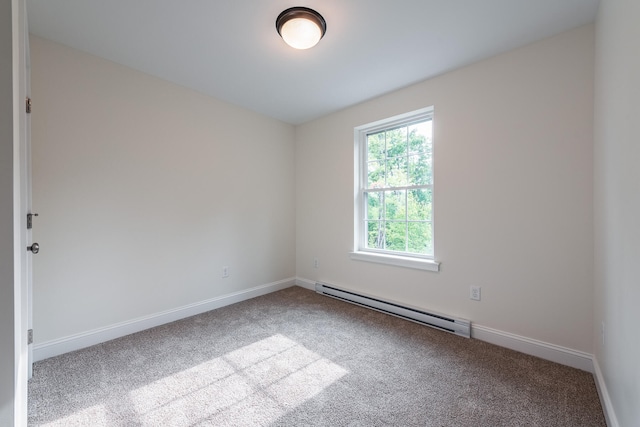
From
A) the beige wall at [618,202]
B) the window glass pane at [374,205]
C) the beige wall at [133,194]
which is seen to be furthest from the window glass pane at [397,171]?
the beige wall at [133,194]

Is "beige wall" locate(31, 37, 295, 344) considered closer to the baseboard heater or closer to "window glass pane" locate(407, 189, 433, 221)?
the baseboard heater

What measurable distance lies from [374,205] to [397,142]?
0.78m

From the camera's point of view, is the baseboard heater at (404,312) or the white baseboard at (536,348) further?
the baseboard heater at (404,312)

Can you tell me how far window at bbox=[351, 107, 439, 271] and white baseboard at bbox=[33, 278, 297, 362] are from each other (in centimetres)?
154

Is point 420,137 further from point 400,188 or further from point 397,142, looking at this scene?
point 400,188

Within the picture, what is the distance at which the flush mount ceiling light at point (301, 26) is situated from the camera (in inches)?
70.9

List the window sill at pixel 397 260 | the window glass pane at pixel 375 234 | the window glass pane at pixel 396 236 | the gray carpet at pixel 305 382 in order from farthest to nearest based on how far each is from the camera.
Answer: the window glass pane at pixel 375 234 < the window glass pane at pixel 396 236 < the window sill at pixel 397 260 < the gray carpet at pixel 305 382

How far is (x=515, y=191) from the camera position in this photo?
2.20 m

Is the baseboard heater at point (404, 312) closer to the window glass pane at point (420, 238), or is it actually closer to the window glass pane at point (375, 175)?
the window glass pane at point (420, 238)

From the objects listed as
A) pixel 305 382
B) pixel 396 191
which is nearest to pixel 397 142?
pixel 396 191

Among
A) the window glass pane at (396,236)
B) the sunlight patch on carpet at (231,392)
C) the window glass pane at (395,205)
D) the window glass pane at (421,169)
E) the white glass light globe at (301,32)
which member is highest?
the white glass light globe at (301,32)

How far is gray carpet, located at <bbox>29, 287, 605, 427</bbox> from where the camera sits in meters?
1.50

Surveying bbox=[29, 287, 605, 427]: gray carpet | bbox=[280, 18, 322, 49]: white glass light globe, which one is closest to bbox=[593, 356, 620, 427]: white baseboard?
bbox=[29, 287, 605, 427]: gray carpet

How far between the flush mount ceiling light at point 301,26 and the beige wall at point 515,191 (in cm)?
132
